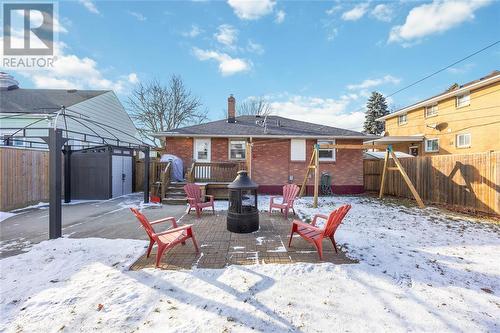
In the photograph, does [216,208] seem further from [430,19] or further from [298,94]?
[298,94]

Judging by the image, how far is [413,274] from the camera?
3574 millimetres

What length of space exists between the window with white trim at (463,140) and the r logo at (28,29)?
80.9 feet

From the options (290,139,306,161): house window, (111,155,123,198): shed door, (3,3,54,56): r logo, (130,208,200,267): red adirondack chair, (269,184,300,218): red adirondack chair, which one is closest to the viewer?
(130,208,200,267): red adirondack chair

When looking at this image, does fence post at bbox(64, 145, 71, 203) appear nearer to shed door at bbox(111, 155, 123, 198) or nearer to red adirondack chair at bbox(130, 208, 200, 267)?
shed door at bbox(111, 155, 123, 198)

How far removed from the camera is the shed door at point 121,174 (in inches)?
462

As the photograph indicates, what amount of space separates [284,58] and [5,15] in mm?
12074

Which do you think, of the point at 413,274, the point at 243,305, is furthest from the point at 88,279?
the point at 413,274

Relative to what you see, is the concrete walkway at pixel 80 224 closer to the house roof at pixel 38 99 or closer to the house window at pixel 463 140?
the house roof at pixel 38 99

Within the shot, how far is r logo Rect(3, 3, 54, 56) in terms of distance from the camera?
805 cm

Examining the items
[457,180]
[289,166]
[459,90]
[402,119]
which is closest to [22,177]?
[289,166]

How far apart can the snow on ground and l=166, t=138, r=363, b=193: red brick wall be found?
7.95 meters

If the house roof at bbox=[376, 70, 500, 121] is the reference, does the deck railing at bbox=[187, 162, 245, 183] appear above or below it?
below

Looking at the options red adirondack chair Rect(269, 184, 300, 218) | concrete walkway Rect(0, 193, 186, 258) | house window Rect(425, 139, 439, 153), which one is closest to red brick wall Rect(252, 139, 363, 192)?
red adirondack chair Rect(269, 184, 300, 218)

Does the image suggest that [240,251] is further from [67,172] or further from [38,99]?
[38,99]
